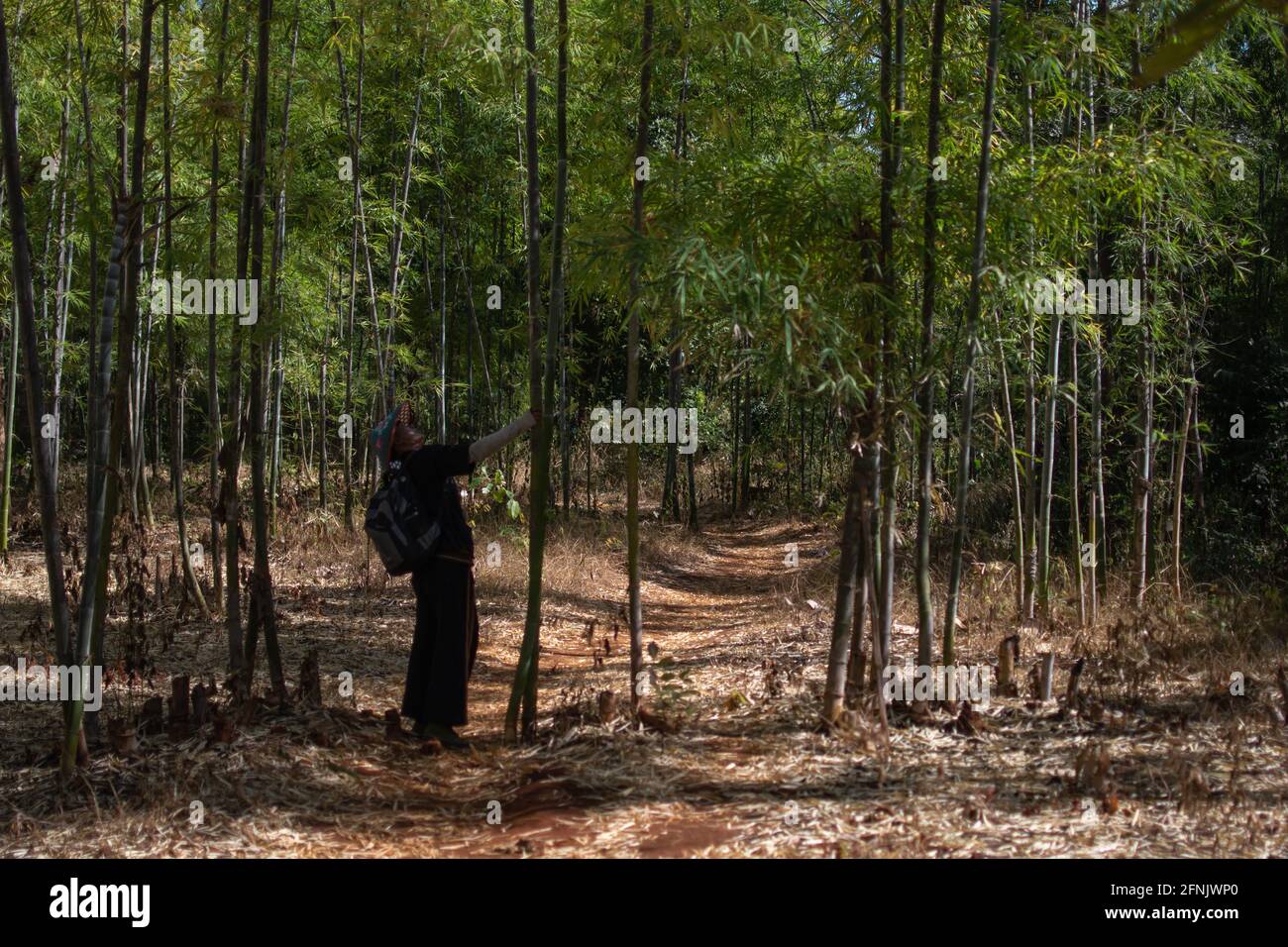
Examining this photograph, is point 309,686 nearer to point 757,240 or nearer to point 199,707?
point 199,707

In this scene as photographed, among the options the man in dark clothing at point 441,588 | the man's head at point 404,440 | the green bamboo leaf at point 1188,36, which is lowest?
the man in dark clothing at point 441,588

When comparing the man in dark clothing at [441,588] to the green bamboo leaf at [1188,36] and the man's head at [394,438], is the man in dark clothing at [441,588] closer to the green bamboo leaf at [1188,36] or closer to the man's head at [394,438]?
the man's head at [394,438]

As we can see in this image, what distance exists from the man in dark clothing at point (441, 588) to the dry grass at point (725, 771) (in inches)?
6.8

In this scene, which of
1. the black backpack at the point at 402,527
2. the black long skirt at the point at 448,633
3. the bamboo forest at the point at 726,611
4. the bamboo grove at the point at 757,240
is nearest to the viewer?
the bamboo forest at the point at 726,611

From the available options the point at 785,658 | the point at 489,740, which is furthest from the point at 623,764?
the point at 785,658

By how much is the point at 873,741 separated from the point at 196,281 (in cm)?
390

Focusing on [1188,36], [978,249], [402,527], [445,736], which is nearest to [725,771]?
[445,736]

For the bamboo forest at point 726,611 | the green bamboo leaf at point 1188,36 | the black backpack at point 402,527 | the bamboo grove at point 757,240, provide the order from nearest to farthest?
the green bamboo leaf at point 1188,36, the bamboo forest at point 726,611, the bamboo grove at point 757,240, the black backpack at point 402,527

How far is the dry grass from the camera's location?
3137 mm

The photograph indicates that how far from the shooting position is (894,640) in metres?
A: 6.13

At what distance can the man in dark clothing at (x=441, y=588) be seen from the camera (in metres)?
4.16

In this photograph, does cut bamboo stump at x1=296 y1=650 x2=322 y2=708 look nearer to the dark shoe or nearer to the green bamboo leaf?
the dark shoe

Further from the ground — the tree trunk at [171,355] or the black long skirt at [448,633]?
the tree trunk at [171,355]

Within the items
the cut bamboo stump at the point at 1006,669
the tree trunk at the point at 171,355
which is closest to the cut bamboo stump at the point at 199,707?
the tree trunk at the point at 171,355
